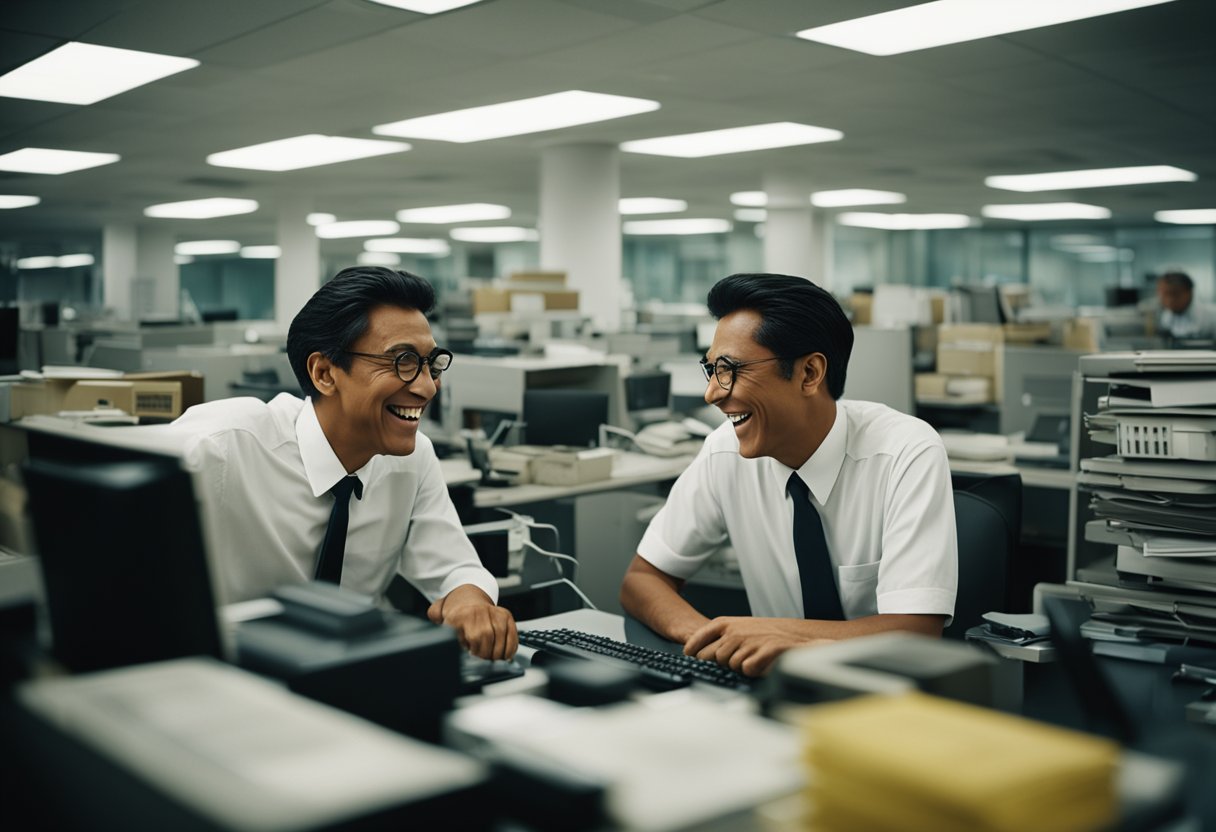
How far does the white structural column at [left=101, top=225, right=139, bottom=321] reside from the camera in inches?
643

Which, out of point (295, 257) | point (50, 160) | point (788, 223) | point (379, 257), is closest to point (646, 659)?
point (50, 160)

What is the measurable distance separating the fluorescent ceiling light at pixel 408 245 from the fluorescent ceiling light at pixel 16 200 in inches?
279

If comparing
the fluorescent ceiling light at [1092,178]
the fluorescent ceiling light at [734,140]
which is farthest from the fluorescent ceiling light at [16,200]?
the fluorescent ceiling light at [1092,178]

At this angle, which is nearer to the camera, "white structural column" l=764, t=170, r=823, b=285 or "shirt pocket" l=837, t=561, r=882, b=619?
"shirt pocket" l=837, t=561, r=882, b=619

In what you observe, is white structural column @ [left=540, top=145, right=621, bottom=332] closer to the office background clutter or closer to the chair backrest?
the office background clutter

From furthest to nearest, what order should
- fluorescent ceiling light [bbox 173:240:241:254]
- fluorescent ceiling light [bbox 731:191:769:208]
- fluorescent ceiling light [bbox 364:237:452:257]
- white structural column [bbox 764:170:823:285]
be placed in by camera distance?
fluorescent ceiling light [bbox 173:240:241:254]
fluorescent ceiling light [bbox 364:237:452:257]
fluorescent ceiling light [bbox 731:191:769:208]
white structural column [bbox 764:170:823:285]

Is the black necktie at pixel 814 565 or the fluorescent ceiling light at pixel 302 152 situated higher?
the fluorescent ceiling light at pixel 302 152

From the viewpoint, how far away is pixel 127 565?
2.94ft

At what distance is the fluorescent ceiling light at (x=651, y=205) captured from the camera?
43.8 feet

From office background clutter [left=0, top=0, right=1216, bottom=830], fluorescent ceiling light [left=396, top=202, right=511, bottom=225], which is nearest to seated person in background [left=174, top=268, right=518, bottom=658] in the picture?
office background clutter [left=0, top=0, right=1216, bottom=830]

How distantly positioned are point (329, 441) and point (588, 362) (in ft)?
9.38

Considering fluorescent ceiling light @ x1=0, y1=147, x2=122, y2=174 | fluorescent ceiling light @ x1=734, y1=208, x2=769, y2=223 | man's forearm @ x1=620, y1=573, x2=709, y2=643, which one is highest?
fluorescent ceiling light @ x1=734, y1=208, x2=769, y2=223

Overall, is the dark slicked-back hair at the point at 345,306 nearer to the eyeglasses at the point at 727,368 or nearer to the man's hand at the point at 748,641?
the eyeglasses at the point at 727,368

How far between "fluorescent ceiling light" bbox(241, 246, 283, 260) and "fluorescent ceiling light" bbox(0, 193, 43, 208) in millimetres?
8151
